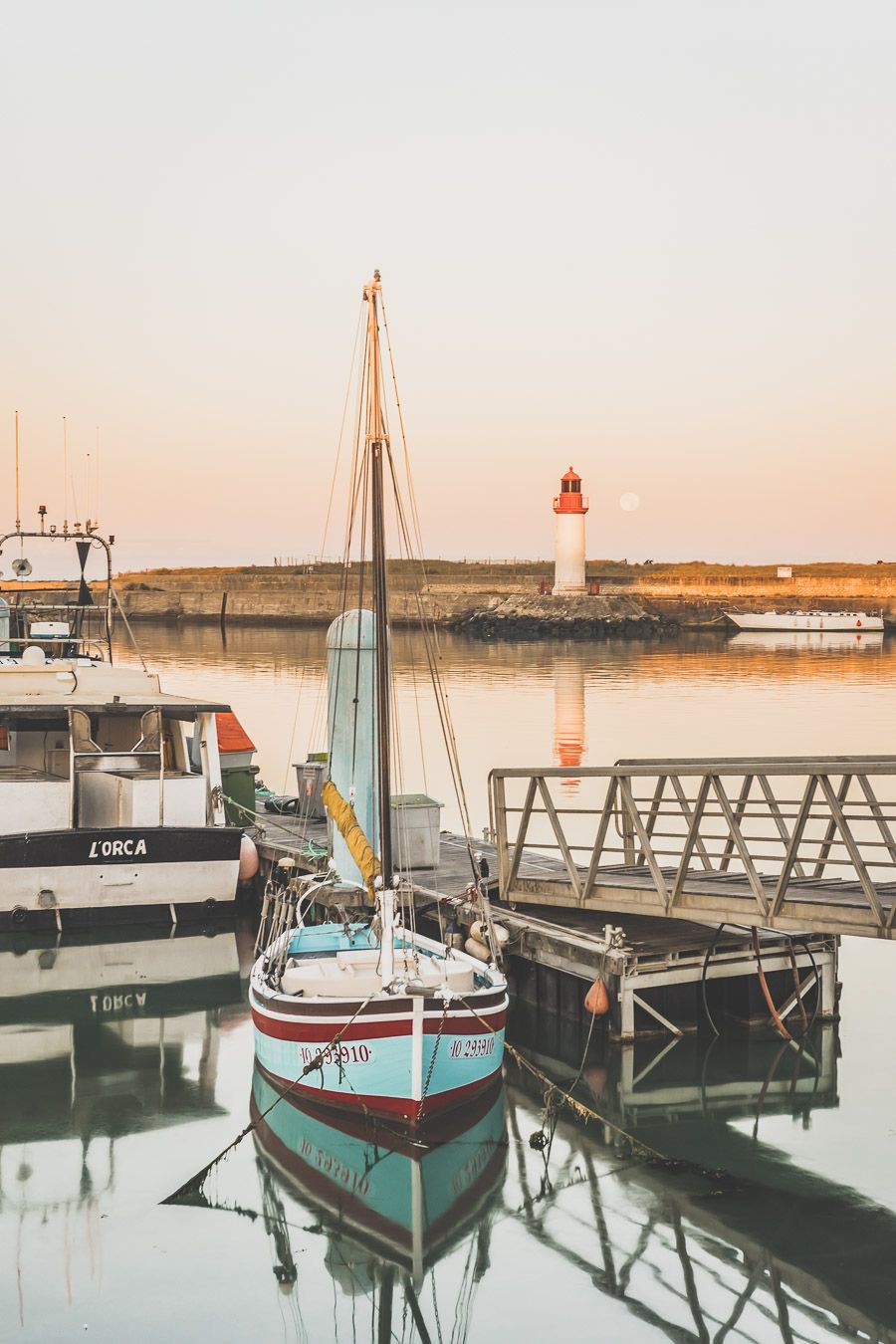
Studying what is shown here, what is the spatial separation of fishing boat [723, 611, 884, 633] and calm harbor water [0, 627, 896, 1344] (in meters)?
93.4

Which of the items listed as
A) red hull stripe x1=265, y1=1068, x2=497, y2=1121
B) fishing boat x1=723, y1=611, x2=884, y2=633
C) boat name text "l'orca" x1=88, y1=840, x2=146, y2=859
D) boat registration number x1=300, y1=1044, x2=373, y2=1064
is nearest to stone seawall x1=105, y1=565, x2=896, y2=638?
fishing boat x1=723, y1=611, x2=884, y2=633

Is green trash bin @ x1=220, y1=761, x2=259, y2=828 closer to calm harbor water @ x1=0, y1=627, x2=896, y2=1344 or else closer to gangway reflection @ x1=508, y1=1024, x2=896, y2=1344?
calm harbor water @ x1=0, y1=627, x2=896, y2=1344

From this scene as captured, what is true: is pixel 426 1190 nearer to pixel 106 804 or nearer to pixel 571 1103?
pixel 571 1103

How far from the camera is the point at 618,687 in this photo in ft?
190

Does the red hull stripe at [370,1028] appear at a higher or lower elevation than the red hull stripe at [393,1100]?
higher

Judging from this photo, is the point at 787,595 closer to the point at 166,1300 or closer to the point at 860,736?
the point at 860,736

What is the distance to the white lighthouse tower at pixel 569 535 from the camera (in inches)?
3866

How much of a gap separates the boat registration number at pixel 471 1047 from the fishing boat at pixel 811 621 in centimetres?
9972

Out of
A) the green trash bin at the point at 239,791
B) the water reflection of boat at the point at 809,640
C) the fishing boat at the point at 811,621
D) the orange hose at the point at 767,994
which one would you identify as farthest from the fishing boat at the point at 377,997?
the fishing boat at the point at 811,621

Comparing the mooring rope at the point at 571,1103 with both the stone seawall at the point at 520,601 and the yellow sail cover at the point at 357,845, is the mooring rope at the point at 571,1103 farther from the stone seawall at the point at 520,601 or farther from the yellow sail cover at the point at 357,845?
the stone seawall at the point at 520,601

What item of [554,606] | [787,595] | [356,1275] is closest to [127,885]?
[356,1275]

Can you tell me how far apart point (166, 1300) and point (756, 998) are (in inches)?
273

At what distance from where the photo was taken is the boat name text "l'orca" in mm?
16797

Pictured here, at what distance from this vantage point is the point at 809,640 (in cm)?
9944
